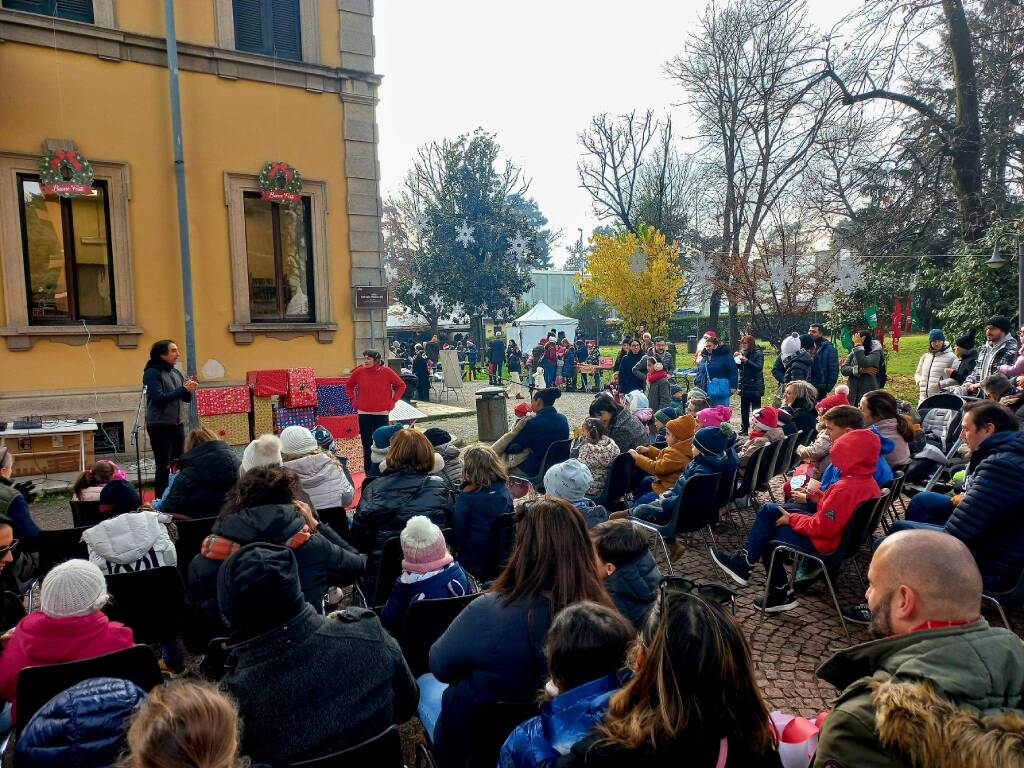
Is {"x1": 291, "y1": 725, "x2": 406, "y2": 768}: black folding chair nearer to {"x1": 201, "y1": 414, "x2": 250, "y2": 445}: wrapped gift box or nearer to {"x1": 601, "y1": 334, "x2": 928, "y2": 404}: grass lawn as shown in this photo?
{"x1": 201, "y1": 414, "x2": 250, "y2": 445}: wrapped gift box

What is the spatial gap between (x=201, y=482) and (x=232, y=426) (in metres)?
6.24

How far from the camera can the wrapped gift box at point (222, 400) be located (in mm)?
10172

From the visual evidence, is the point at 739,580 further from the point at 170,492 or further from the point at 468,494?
the point at 170,492

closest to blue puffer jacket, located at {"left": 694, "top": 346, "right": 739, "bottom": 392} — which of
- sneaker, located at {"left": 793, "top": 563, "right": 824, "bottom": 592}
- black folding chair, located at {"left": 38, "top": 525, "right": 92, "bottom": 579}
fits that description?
sneaker, located at {"left": 793, "top": 563, "right": 824, "bottom": 592}

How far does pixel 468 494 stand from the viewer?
14.3ft

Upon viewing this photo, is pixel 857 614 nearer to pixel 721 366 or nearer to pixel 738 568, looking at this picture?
pixel 738 568

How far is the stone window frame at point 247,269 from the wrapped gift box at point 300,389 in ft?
3.52

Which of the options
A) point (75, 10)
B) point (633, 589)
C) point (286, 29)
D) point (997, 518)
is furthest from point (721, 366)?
point (75, 10)

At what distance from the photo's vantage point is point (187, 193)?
1069cm

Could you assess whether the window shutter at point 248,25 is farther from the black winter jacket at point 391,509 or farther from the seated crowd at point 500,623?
the black winter jacket at point 391,509

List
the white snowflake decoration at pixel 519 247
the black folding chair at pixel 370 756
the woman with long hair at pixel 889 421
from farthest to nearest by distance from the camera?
the white snowflake decoration at pixel 519 247
the woman with long hair at pixel 889 421
the black folding chair at pixel 370 756

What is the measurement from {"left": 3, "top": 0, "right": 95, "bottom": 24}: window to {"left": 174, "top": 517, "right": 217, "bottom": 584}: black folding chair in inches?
366

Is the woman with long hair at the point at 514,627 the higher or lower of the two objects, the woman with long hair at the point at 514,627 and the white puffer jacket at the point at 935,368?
the lower

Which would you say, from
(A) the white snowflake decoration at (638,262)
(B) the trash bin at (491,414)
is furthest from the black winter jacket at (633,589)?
(A) the white snowflake decoration at (638,262)
